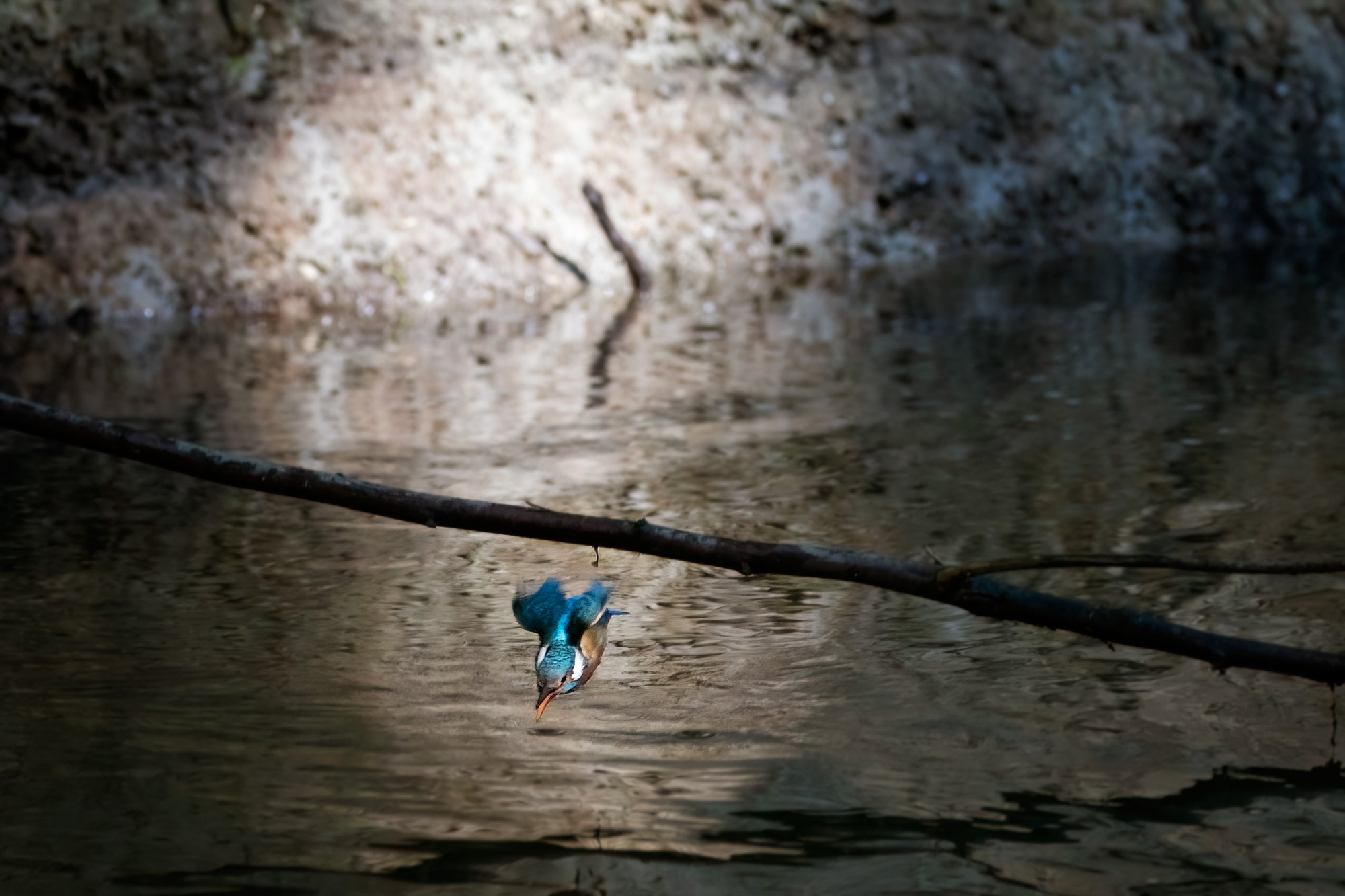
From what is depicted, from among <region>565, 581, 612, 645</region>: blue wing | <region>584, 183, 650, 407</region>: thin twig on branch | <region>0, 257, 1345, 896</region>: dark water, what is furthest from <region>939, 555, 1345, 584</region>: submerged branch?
<region>584, 183, 650, 407</region>: thin twig on branch

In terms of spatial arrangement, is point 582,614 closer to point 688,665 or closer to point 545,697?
point 545,697

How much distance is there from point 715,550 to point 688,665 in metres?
0.45

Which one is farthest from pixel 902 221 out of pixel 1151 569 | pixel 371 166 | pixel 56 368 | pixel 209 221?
pixel 1151 569

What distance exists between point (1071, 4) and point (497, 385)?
619 centimetres

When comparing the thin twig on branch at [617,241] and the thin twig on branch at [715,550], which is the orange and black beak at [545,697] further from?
the thin twig on branch at [617,241]

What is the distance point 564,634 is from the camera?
5.98 ft

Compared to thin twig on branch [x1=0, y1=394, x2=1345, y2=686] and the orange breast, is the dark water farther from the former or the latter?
thin twig on branch [x1=0, y1=394, x2=1345, y2=686]

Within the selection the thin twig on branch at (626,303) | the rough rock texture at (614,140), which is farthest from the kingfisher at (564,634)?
the rough rock texture at (614,140)

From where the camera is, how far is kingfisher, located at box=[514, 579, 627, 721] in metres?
1.78

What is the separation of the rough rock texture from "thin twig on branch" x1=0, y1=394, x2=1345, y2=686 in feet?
16.7

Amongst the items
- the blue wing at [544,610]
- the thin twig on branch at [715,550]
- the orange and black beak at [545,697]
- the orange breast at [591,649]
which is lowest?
the orange and black beak at [545,697]

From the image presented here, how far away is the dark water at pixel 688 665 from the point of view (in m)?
1.54

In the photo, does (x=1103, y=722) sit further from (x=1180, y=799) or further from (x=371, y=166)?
(x=371, y=166)

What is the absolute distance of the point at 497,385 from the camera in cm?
468
